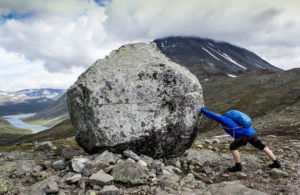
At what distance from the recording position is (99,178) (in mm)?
7938

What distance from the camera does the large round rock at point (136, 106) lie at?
10.5 metres

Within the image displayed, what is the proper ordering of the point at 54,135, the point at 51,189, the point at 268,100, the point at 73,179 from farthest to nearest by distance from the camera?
the point at 54,135
the point at 268,100
the point at 73,179
the point at 51,189

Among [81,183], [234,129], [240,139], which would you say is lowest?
[81,183]

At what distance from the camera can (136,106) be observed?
10727 mm

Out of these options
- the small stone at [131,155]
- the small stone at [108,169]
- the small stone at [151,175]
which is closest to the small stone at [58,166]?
the small stone at [108,169]

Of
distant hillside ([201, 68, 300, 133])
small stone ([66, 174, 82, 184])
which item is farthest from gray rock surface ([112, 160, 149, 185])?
distant hillside ([201, 68, 300, 133])

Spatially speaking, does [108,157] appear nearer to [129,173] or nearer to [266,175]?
[129,173]

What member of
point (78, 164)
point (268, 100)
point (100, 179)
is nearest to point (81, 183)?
point (100, 179)

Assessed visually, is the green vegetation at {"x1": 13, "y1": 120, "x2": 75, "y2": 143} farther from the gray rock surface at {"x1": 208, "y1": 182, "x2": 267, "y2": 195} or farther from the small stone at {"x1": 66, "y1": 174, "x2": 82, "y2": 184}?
the gray rock surface at {"x1": 208, "y1": 182, "x2": 267, "y2": 195}

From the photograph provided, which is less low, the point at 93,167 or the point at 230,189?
the point at 93,167

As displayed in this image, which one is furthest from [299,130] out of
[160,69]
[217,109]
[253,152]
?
[217,109]

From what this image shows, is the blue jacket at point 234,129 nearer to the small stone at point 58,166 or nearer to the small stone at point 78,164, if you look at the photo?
the small stone at point 78,164

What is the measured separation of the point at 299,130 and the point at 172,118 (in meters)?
18.8

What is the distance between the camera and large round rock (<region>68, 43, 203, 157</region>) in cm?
1045
